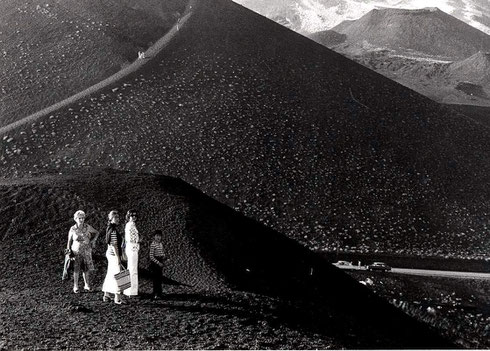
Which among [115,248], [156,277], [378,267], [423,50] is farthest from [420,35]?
[115,248]

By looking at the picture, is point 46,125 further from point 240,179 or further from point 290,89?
point 290,89

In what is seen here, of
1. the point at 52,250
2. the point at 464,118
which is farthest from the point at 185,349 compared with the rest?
the point at 464,118

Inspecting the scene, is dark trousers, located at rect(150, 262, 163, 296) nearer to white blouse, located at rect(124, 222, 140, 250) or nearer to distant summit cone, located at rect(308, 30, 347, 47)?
white blouse, located at rect(124, 222, 140, 250)

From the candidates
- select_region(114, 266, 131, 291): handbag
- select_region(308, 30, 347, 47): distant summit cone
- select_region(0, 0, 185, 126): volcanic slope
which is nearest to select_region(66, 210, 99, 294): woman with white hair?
select_region(114, 266, 131, 291): handbag

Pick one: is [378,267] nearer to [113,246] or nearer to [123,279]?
[123,279]

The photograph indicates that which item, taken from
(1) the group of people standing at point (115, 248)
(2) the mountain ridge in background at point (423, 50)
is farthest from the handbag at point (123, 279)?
(2) the mountain ridge in background at point (423, 50)

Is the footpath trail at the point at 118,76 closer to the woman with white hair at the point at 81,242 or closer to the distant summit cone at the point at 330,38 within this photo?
the woman with white hair at the point at 81,242
